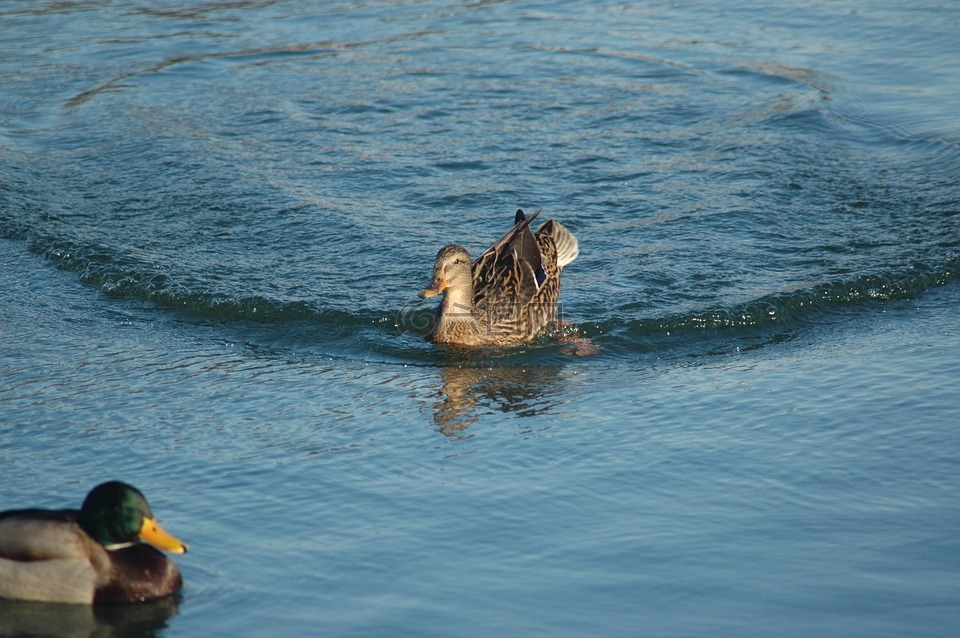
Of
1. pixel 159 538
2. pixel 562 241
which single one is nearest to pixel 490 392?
pixel 562 241

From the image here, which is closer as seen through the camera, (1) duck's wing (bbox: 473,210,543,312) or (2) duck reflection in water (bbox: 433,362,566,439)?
(2) duck reflection in water (bbox: 433,362,566,439)

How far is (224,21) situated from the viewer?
1830cm

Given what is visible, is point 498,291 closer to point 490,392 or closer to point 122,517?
point 490,392

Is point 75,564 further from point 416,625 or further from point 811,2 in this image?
point 811,2

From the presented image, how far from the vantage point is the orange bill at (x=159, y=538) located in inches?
218

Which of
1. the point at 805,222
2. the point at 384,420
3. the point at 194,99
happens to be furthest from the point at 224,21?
the point at 384,420

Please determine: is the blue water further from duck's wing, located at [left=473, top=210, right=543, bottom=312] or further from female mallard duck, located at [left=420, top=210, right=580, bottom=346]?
duck's wing, located at [left=473, top=210, right=543, bottom=312]

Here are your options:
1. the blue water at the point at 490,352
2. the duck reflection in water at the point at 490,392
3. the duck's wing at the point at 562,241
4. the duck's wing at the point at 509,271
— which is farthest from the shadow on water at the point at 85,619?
the duck's wing at the point at 562,241

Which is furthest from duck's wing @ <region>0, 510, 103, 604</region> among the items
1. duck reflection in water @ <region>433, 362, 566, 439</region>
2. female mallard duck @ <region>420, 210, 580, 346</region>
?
female mallard duck @ <region>420, 210, 580, 346</region>

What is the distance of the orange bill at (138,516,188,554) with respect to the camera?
18.2 ft

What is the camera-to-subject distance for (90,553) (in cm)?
565

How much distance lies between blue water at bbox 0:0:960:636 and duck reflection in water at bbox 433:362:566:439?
0.14 ft

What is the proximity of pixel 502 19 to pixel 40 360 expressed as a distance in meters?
11.2

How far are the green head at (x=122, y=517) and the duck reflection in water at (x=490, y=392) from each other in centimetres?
229
